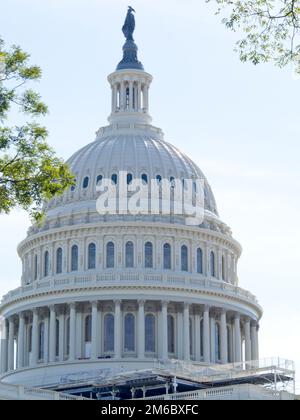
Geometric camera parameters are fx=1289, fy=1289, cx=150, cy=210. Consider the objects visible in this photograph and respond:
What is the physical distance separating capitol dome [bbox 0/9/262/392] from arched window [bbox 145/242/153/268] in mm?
110

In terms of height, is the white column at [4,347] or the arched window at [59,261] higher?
the arched window at [59,261]

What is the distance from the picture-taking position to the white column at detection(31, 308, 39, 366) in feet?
462

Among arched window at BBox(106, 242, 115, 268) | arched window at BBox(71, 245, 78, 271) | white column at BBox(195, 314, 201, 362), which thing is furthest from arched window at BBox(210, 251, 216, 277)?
arched window at BBox(71, 245, 78, 271)

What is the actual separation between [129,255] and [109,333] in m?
9.10

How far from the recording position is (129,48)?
16162cm

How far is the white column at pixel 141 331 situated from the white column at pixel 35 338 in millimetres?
12173

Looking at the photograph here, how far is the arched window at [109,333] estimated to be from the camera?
13738 cm

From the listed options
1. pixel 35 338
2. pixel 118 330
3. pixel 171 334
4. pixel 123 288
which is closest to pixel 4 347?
pixel 35 338

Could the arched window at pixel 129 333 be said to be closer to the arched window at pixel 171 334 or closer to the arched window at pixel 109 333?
the arched window at pixel 109 333

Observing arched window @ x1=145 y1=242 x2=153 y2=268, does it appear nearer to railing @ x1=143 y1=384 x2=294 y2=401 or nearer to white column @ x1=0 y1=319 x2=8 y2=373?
white column @ x1=0 y1=319 x2=8 y2=373

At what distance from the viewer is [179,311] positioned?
140625mm

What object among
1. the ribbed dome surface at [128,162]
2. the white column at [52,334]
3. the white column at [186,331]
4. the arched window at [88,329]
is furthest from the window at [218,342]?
the white column at [52,334]
